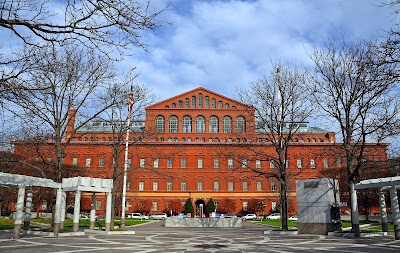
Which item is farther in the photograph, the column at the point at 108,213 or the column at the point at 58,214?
the column at the point at 108,213

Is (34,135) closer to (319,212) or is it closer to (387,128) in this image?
(319,212)

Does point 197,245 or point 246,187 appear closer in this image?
point 197,245

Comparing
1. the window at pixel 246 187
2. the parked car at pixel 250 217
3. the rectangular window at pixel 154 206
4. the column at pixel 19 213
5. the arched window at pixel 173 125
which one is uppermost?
the arched window at pixel 173 125

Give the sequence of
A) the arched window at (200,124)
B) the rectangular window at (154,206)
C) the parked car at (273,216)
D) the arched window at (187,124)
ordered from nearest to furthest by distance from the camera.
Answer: the parked car at (273,216) < the rectangular window at (154,206) < the arched window at (187,124) < the arched window at (200,124)

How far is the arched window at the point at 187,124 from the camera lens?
218ft

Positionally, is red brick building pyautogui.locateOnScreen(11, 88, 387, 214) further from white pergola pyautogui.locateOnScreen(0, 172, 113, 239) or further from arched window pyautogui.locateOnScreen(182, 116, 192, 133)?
white pergola pyautogui.locateOnScreen(0, 172, 113, 239)

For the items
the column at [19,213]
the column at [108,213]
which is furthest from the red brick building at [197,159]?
the column at [19,213]

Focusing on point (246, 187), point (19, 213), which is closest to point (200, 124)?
point (246, 187)

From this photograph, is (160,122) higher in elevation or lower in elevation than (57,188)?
higher

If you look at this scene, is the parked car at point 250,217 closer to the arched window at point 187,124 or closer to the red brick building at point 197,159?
the red brick building at point 197,159

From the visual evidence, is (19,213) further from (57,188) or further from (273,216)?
(273,216)

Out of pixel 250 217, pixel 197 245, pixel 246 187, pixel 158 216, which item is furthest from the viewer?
pixel 246 187

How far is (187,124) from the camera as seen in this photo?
66.7 meters

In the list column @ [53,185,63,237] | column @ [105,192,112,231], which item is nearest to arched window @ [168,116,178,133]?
column @ [105,192,112,231]
